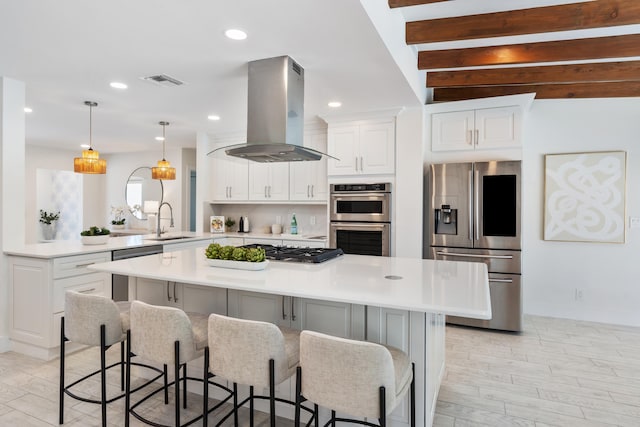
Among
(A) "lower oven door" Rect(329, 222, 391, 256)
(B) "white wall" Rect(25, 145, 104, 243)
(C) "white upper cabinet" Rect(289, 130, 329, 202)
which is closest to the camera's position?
(A) "lower oven door" Rect(329, 222, 391, 256)

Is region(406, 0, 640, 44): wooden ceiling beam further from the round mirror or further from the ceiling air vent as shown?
the round mirror

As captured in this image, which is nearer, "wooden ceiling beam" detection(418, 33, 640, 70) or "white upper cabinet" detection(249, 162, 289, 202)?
"wooden ceiling beam" detection(418, 33, 640, 70)

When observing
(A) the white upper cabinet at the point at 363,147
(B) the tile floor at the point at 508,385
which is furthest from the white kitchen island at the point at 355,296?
(A) the white upper cabinet at the point at 363,147

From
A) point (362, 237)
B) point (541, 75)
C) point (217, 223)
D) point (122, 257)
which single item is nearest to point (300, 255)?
point (362, 237)

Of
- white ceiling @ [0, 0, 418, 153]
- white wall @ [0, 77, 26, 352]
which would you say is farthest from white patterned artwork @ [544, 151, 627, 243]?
white wall @ [0, 77, 26, 352]

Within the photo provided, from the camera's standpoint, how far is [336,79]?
10.7 feet

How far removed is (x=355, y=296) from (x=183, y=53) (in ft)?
7.14

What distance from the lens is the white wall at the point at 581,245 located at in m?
4.21

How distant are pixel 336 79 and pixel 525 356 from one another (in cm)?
296

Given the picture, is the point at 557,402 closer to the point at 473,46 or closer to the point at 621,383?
the point at 621,383

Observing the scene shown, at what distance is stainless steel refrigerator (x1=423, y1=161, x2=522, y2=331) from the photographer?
3930mm

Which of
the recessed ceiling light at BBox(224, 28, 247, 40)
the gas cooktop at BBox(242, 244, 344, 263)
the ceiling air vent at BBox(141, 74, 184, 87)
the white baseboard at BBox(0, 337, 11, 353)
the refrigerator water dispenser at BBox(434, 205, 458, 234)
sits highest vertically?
the ceiling air vent at BBox(141, 74, 184, 87)

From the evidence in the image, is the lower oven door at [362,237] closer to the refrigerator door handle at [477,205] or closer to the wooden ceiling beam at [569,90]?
the refrigerator door handle at [477,205]

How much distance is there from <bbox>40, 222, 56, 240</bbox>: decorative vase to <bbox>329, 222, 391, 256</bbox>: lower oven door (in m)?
5.88
